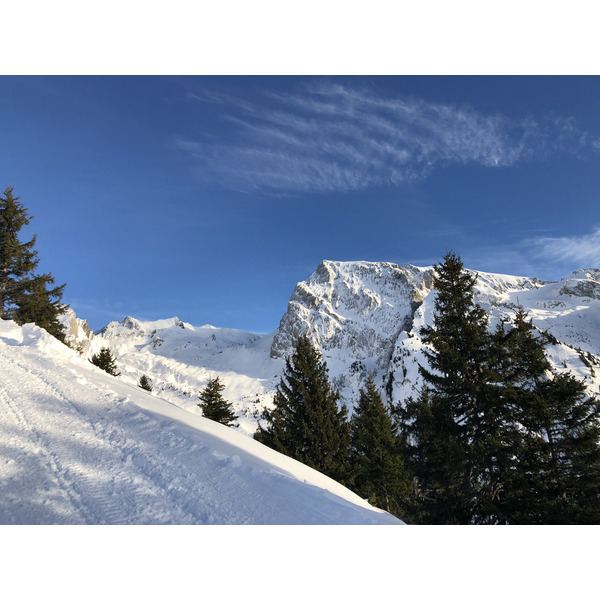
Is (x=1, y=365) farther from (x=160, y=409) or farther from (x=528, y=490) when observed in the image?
(x=528, y=490)

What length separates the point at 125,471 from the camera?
4770 millimetres

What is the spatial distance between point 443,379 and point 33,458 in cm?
1161

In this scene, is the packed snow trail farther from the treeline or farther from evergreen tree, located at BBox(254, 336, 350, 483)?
evergreen tree, located at BBox(254, 336, 350, 483)

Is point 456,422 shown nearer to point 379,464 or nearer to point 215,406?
point 379,464

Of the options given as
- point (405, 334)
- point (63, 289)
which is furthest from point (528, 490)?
Answer: point (405, 334)

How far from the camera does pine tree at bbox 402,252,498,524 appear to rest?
1033 cm

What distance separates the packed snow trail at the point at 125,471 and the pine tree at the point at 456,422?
6.12 metres

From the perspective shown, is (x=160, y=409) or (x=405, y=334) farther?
(x=405, y=334)

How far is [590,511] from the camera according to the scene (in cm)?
879

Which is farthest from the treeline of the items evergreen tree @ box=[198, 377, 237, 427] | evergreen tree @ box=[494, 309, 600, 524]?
evergreen tree @ box=[198, 377, 237, 427]

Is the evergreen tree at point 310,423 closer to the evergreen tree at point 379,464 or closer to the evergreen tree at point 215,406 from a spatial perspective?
the evergreen tree at point 379,464

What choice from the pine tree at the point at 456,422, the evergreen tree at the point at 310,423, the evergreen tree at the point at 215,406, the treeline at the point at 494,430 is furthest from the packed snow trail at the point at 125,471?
the evergreen tree at the point at 215,406

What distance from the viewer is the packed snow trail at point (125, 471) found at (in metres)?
4.01

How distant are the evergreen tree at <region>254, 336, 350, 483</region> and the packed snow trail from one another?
34.4 feet
